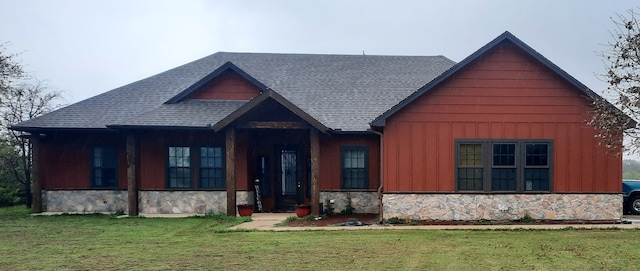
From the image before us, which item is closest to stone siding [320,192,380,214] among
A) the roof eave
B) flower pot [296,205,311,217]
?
flower pot [296,205,311,217]

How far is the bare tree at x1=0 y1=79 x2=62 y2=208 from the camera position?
22.7m

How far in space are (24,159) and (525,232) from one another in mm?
20195

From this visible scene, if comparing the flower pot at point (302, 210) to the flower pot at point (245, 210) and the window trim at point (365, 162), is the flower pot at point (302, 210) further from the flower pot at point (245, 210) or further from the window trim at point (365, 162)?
the window trim at point (365, 162)

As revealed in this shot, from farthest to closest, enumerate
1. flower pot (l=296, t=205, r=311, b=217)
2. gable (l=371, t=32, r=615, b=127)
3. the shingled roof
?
the shingled roof → flower pot (l=296, t=205, r=311, b=217) → gable (l=371, t=32, r=615, b=127)

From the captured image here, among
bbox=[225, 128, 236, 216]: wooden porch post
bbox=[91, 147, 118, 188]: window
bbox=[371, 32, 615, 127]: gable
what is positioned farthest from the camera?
bbox=[91, 147, 118, 188]: window

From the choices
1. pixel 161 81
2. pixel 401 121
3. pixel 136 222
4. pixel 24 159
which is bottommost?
pixel 136 222

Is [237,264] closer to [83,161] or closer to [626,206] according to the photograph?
[83,161]

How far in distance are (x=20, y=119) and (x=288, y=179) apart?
1420 cm

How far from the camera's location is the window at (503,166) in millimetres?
14859

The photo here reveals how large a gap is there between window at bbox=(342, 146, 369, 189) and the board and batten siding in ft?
10.3

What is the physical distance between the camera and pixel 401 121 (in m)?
14.8

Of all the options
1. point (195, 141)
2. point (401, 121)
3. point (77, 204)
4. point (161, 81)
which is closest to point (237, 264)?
point (401, 121)

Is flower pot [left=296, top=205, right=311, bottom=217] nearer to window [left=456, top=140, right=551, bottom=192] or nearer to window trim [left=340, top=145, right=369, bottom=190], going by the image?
window trim [left=340, top=145, right=369, bottom=190]

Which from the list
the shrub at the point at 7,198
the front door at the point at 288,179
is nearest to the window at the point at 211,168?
the front door at the point at 288,179
